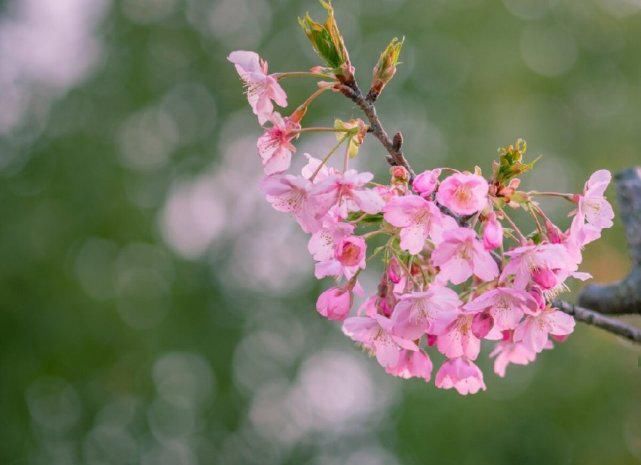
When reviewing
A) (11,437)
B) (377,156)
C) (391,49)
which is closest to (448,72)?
(377,156)

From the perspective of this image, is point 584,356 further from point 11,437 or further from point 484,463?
point 11,437

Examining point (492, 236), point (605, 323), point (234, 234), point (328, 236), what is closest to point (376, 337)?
point (328, 236)

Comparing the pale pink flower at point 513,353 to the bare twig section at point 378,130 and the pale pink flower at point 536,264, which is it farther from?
the bare twig section at point 378,130

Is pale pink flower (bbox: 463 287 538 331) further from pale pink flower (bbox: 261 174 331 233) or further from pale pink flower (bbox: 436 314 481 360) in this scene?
pale pink flower (bbox: 261 174 331 233)

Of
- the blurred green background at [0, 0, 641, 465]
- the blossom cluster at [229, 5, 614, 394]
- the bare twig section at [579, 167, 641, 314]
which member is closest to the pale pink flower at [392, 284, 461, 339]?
the blossom cluster at [229, 5, 614, 394]

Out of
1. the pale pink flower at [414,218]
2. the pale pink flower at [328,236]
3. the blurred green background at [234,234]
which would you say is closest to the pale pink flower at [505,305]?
the pale pink flower at [414,218]

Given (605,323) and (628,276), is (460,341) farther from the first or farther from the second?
(628,276)
